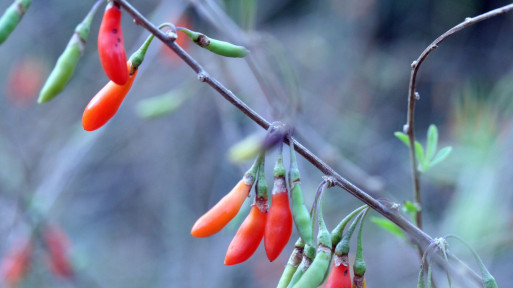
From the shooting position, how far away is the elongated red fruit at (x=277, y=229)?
2.40 feet

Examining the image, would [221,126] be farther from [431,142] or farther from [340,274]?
[340,274]

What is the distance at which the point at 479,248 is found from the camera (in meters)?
1.72

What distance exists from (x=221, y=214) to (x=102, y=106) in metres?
0.24

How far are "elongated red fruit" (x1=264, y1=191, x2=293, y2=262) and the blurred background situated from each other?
1.44 metres

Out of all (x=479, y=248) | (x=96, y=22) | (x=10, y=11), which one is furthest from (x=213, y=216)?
(x=96, y=22)

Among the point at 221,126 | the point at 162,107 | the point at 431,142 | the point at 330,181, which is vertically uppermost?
the point at 221,126

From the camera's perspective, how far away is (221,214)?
2.59 ft

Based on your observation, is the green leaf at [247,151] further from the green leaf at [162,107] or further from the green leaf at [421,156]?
the green leaf at [162,107]

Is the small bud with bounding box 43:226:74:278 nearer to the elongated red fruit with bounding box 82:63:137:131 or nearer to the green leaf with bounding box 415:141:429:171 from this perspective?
the elongated red fruit with bounding box 82:63:137:131

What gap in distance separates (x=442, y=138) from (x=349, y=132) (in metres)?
0.52

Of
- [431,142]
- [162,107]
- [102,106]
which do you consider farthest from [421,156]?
[162,107]

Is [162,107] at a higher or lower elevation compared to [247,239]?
higher

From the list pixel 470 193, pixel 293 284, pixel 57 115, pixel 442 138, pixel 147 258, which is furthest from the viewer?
pixel 57 115

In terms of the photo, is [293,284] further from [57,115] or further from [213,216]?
[57,115]
